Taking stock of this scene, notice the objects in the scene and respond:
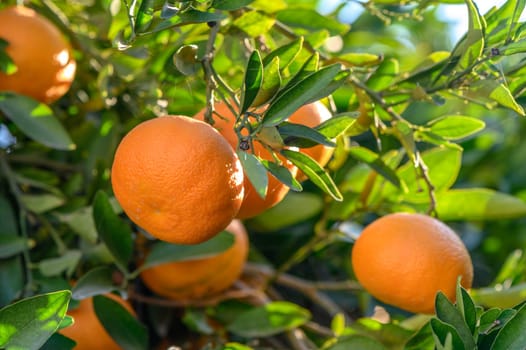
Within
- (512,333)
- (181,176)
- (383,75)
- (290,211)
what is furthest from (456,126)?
(290,211)

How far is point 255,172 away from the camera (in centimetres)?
76

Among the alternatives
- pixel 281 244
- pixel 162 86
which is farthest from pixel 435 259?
pixel 281 244

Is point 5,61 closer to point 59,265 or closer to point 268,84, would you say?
point 59,265

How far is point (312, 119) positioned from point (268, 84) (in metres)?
0.11

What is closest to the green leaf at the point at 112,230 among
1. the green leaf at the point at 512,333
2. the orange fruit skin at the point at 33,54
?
the orange fruit skin at the point at 33,54

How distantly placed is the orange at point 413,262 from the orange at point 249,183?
0.62 feet

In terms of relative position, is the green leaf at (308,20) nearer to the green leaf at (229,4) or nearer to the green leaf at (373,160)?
the green leaf at (373,160)

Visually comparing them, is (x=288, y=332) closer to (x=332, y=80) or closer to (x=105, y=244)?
(x=105, y=244)

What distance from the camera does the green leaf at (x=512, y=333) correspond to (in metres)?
0.82

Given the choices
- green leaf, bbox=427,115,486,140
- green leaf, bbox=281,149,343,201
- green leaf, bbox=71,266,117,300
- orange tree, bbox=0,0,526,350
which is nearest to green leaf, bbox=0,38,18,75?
orange tree, bbox=0,0,526,350

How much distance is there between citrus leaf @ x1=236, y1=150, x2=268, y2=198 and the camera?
0.73 m

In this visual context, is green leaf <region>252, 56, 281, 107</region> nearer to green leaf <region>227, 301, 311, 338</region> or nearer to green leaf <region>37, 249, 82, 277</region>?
green leaf <region>37, 249, 82, 277</region>

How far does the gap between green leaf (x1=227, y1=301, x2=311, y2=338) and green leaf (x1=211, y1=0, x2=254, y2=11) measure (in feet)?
2.21

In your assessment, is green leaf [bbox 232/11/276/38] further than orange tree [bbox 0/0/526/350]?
Yes
